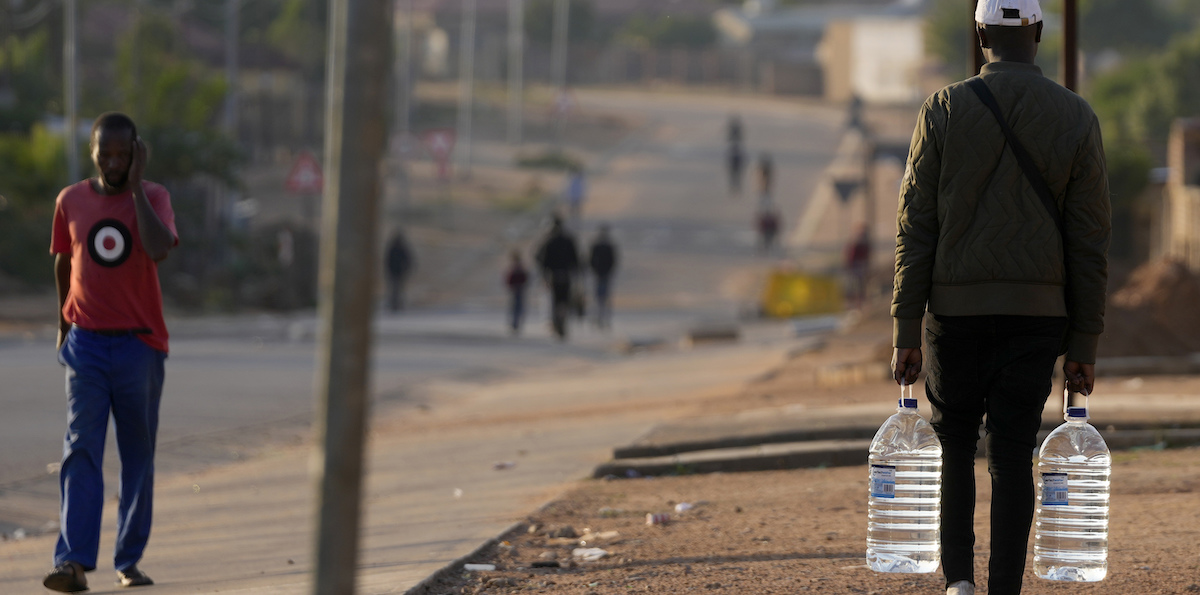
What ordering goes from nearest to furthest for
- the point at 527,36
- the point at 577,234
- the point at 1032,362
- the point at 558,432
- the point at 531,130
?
the point at 1032,362 → the point at 558,432 → the point at 577,234 → the point at 531,130 → the point at 527,36

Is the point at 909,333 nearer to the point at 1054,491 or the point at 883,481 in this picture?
the point at 883,481

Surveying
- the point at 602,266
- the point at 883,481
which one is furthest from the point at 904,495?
the point at 602,266

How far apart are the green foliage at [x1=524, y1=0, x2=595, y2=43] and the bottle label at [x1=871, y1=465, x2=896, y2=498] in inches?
3541

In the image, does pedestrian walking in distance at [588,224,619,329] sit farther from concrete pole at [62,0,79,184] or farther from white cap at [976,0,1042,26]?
white cap at [976,0,1042,26]

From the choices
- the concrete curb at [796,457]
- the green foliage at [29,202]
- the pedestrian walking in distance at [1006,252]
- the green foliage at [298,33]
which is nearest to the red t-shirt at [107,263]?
the pedestrian walking in distance at [1006,252]

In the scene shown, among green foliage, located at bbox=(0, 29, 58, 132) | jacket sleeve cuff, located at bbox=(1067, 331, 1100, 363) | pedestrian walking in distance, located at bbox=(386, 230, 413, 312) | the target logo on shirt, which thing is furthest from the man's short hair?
green foliage, located at bbox=(0, 29, 58, 132)

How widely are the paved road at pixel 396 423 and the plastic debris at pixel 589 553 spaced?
0.48m

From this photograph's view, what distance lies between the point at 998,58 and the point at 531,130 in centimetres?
6373

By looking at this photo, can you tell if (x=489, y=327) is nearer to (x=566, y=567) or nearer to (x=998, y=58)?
(x=566, y=567)

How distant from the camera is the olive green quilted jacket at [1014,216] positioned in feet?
14.0

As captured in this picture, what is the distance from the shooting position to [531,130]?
222 ft

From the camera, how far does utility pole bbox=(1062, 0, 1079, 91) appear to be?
7.75 m

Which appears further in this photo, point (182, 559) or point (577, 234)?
point (577, 234)

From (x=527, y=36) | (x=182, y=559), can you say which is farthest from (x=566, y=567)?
(x=527, y=36)
